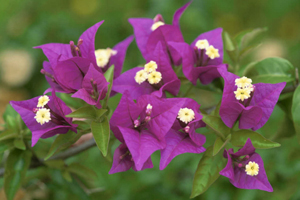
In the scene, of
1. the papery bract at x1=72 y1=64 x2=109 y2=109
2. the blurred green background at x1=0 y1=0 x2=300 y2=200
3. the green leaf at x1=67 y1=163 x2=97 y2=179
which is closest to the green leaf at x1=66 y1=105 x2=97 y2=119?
the papery bract at x1=72 y1=64 x2=109 y2=109

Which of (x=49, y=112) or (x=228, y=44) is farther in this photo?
(x=228, y=44)

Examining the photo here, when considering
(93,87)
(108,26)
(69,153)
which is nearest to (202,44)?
(93,87)

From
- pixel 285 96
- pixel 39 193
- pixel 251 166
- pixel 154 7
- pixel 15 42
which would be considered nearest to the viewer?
pixel 251 166

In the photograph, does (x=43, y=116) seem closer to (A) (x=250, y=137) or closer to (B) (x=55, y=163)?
(B) (x=55, y=163)

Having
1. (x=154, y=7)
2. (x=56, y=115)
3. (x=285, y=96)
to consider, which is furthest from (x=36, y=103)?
(x=154, y=7)

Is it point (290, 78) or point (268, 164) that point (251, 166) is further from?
point (268, 164)

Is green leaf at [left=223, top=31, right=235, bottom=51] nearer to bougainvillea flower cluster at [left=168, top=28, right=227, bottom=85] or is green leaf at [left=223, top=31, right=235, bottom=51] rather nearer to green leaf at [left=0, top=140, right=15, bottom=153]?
bougainvillea flower cluster at [left=168, top=28, right=227, bottom=85]

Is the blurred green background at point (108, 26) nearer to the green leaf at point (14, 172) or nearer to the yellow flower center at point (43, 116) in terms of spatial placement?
the green leaf at point (14, 172)
